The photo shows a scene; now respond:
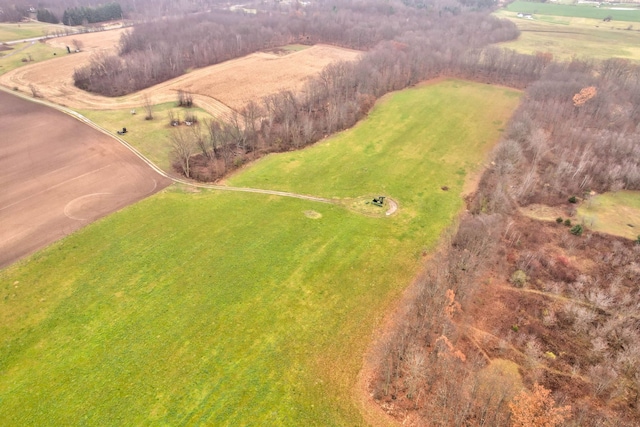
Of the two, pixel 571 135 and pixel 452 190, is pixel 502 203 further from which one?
pixel 571 135

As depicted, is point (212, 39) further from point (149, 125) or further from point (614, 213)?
point (614, 213)

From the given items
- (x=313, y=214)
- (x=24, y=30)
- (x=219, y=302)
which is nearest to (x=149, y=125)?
(x=313, y=214)

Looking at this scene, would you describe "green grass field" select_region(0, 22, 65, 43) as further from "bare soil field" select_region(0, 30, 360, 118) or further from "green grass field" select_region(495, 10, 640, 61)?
"green grass field" select_region(495, 10, 640, 61)

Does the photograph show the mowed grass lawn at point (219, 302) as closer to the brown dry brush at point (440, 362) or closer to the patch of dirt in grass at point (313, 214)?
the patch of dirt in grass at point (313, 214)

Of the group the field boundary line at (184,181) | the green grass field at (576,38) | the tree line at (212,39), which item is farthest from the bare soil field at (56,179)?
the green grass field at (576,38)

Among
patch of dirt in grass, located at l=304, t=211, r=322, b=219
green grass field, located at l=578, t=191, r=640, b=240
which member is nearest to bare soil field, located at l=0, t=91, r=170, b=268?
Answer: patch of dirt in grass, located at l=304, t=211, r=322, b=219

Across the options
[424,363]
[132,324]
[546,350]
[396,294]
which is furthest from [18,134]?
[546,350]
